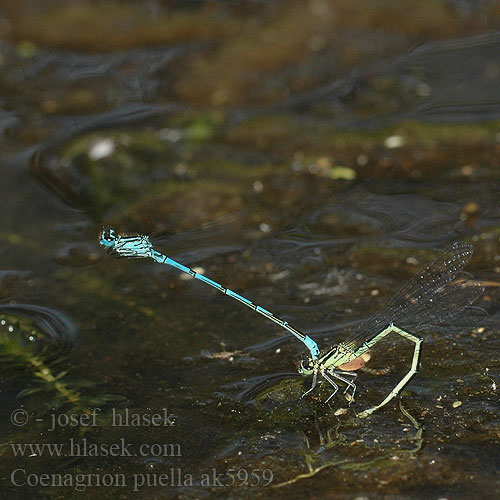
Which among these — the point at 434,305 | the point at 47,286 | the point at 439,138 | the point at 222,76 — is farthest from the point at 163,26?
the point at 434,305

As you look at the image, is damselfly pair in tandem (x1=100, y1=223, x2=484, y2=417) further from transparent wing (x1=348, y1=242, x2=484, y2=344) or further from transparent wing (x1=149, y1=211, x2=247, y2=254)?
transparent wing (x1=149, y1=211, x2=247, y2=254)

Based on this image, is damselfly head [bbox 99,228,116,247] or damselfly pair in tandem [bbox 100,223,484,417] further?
damselfly head [bbox 99,228,116,247]

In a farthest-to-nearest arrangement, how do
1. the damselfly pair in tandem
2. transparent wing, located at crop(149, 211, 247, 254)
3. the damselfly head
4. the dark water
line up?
transparent wing, located at crop(149, 211, 247, 254) → the damselfly head → the damselfly pair in tandem → the dark water

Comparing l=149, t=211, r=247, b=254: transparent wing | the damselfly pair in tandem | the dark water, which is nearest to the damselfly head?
the damselfly pair in tandem

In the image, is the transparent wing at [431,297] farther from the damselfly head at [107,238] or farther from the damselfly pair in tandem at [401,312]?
the damselfly head at [107,238]

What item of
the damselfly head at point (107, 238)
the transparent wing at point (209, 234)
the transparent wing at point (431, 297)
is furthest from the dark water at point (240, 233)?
the damselfly head at point (107, 238)

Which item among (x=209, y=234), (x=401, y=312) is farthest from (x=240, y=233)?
(x=401, y=312)
